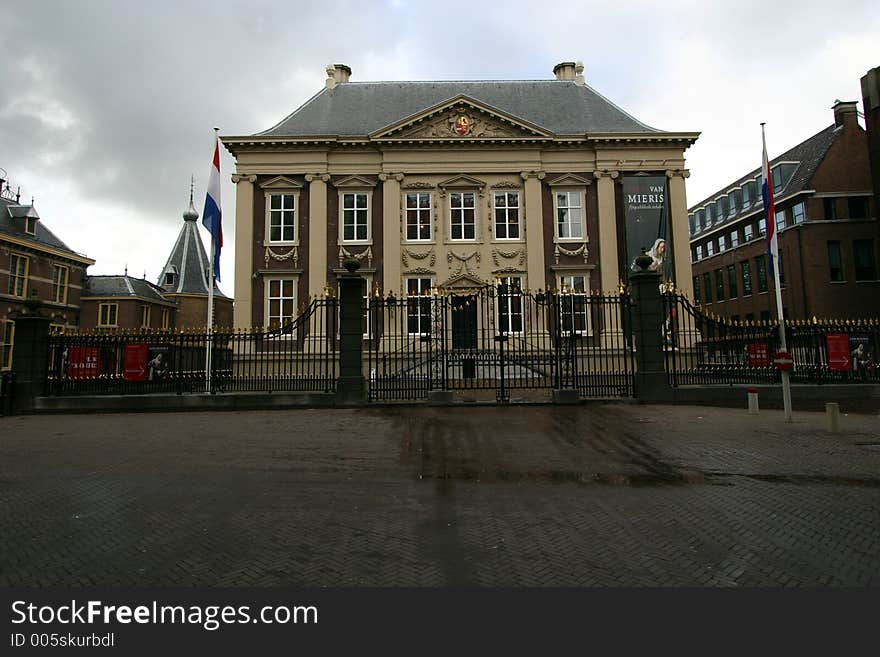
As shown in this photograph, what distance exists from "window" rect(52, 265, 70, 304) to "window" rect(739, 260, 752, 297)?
2474 inches

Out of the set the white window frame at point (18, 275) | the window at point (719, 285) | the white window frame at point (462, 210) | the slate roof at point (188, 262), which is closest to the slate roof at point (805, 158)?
the window at point (719, 285)

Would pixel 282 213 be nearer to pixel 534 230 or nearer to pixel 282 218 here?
pixel 282 218

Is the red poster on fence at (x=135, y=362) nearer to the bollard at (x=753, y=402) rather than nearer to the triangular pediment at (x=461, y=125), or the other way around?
the bollard at (x=753, y=402)

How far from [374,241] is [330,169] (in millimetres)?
5171

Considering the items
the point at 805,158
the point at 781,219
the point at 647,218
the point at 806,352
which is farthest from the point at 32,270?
the point at 805,158

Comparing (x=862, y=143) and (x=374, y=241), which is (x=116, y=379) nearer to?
(x=374, y=241)

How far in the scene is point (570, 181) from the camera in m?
31.7

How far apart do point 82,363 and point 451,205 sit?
21.0 m

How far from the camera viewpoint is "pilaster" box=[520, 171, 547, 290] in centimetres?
3089

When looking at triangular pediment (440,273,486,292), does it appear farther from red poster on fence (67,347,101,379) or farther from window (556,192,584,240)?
red poster on fence (67,347,101,379)

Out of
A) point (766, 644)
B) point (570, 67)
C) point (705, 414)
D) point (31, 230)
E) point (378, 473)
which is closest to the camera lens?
point (766, 644)

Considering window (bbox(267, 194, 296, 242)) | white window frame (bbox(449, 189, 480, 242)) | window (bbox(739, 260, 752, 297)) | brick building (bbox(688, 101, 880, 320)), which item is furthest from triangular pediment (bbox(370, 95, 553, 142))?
window (bbox(739, 260, 752, 297))

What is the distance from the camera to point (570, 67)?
124 feet

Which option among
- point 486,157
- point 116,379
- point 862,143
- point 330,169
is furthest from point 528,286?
point 862,143
